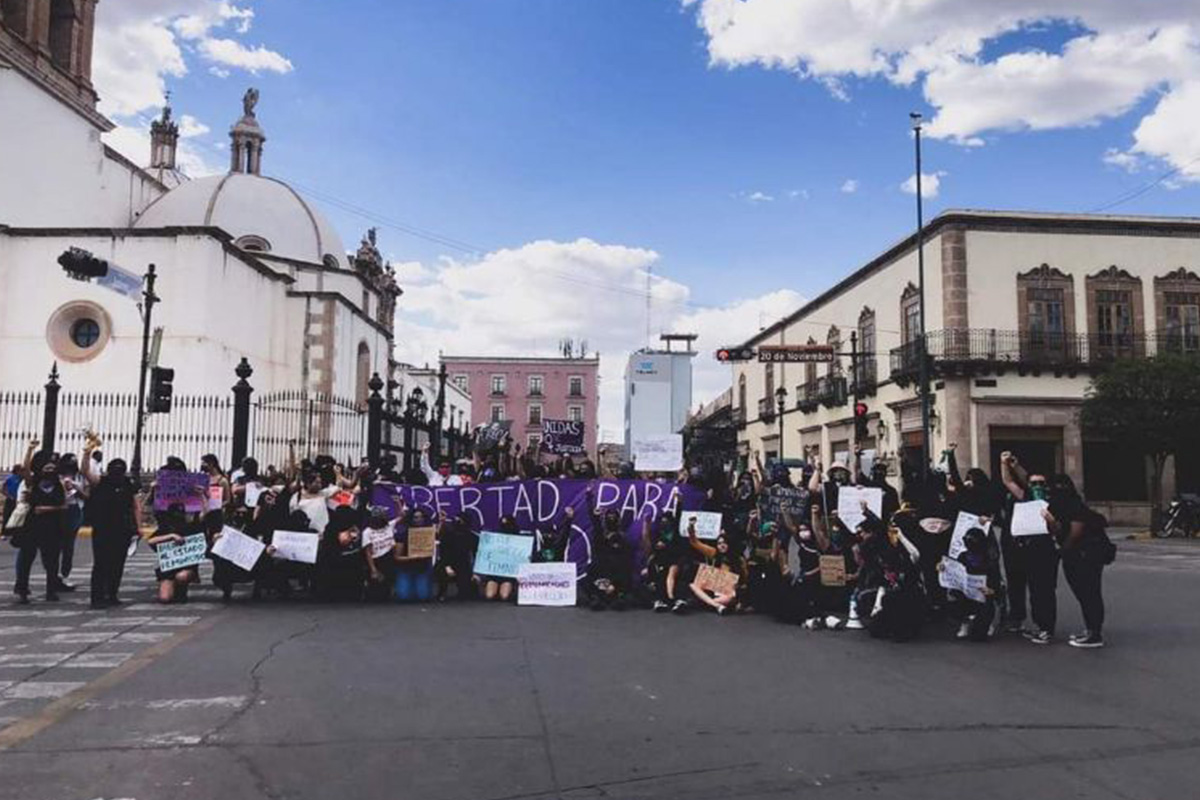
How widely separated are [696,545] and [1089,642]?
13.5 feet

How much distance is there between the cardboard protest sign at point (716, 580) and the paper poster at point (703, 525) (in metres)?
0.48

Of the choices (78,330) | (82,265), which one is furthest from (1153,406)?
(78,330)

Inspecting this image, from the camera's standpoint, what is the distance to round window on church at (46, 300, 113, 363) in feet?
109

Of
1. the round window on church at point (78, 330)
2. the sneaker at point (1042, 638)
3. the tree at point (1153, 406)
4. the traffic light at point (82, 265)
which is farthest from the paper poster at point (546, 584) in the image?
the round window on church at point (78, 330)

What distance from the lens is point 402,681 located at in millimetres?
6500

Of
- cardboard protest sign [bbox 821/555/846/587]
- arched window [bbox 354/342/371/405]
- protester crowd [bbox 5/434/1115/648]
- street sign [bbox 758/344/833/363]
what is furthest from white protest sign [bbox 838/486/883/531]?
arched window [bbox 354/342/371/405]

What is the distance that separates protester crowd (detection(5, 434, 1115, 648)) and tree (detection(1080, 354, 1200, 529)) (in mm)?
18101

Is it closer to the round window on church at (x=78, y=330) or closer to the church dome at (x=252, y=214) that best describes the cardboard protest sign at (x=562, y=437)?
the round window on church at (x=78, y=330)

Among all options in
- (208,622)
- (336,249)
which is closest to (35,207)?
(336,249)

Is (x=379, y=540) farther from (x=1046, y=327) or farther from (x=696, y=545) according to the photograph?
(x=1046, y=327)

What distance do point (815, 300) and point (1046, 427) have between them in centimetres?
1664

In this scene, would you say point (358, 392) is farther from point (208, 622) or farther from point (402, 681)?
point (402, 681)

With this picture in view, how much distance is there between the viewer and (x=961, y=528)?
30.1 feet

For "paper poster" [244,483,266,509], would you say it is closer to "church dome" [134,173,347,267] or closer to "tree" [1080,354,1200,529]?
"tree" [1080,354,1200,529]
